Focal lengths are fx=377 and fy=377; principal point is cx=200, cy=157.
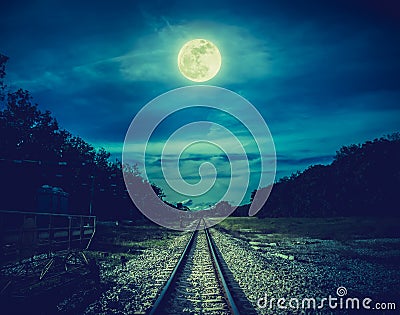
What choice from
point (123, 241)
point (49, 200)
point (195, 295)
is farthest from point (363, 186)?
point (195, 295)

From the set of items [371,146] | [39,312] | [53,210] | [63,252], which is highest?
[371,146]

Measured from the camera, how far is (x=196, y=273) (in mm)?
11812

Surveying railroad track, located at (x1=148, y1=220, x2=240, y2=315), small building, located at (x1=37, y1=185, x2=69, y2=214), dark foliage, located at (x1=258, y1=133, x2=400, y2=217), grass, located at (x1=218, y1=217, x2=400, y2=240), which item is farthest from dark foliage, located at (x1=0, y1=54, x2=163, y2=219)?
dark foliage, located at (x1=258, y1=133, x2=400, y2=217)

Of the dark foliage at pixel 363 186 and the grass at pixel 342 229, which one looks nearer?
the grass at pixel 342 229

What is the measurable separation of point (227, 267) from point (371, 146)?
6887 cm

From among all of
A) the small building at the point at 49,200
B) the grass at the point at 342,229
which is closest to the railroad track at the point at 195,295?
the small building at the point at 49,200

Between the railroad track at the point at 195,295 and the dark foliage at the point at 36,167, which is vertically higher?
the dark foliage at the point at 36,167

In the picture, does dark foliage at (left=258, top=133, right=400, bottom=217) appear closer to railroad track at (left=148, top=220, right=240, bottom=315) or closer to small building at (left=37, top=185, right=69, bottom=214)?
small building at (left=37, top=185, right=69, bottom=214)

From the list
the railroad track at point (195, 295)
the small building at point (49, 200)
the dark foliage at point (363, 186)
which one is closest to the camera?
the railroad track at point (195, 295)

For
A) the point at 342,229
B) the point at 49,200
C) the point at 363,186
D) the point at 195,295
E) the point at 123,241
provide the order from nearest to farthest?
the point at 195,295 < the point at 49,200 < the point at 123,241 < the point at 342,229 < the point at 363,186

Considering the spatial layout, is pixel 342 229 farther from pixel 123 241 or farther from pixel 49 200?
pixel 49 200

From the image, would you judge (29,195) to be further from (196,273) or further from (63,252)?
(196,273)

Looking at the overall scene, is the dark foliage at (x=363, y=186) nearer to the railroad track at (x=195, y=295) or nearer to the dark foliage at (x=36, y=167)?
the dark foliage at (x=36, y=167)

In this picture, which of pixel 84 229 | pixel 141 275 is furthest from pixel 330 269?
pixel 84 229
